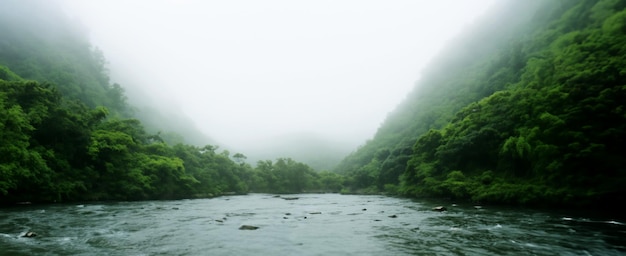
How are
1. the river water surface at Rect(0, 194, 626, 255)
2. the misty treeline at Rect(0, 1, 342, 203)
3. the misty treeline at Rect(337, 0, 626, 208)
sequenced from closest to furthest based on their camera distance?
1. the river water surface at Rect(0, 194, 626, 255)
2. the misty treeline at Rect(337, 0, 626, 208)
3. the misty treeline at Rect(0, 1, 342, 203)

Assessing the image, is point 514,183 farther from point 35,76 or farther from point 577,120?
point 35,76

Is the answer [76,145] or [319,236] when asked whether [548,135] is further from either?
[76,145]

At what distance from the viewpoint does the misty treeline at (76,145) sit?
138 feet

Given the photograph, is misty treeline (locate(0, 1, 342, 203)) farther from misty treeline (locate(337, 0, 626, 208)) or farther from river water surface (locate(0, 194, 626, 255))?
misty treeline (locate(337, 0, 626, 208))

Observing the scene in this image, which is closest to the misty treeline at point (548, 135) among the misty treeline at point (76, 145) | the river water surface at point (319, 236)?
the river water surface at point (319, 236)

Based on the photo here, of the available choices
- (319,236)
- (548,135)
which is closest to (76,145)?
(319,236)

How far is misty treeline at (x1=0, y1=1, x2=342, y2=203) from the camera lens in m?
42.2

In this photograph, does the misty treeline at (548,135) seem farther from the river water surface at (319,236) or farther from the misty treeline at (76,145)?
the misty treeline at (76,145)

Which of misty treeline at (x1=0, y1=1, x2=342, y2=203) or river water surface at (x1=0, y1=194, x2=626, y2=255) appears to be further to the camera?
misty treeline at (x1=0, y1=1, x2=342, y2=203)

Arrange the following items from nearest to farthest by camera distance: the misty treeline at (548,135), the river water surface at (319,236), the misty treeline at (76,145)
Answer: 1. the river water surface at (319,236)
2. the misty treeline at (548,135)
3. the misty treeline at (76,145)

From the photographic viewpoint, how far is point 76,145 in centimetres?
5428

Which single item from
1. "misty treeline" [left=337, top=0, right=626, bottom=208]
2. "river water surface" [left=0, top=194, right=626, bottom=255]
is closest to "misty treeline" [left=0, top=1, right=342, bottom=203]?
"river water surface" [left=0, top=194, right=626, bottom=255]

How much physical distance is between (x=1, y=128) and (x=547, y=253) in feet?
152

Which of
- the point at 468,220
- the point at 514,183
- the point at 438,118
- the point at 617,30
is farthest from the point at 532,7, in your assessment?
the point at 468,220
